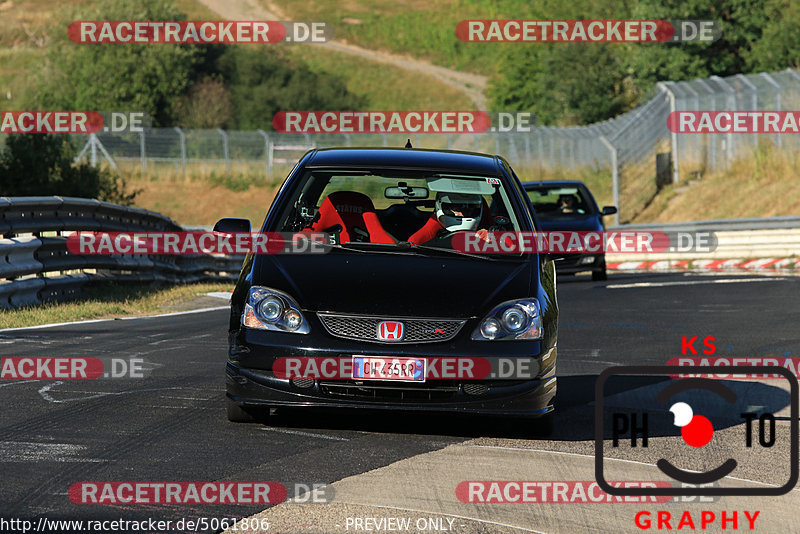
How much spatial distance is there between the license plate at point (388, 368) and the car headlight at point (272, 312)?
36 cm

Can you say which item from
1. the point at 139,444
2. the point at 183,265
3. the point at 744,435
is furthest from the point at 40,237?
the point at 744,435

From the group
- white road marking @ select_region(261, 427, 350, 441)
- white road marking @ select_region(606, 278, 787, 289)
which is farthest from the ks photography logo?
white road marking @ select_region(606, 278, 787, 289)

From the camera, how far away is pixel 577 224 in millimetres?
22125

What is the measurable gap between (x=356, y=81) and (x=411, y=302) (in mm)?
96511

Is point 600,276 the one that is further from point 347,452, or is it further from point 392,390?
point 347,452

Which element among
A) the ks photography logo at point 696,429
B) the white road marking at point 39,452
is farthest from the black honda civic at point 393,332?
the white road marking at point 39,452

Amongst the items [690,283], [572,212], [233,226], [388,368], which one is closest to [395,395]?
[388,368]

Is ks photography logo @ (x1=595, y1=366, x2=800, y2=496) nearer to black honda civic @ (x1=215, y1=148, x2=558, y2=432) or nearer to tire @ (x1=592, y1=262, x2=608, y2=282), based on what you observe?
black honda civic @ (x1=215, y1=148, x2=558, y2=432)

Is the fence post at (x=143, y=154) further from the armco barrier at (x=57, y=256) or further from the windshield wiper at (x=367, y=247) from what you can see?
the windshield wiper at (x=367, y=247)

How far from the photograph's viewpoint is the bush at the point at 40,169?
23.2 m

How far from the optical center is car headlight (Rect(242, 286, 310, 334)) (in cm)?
696

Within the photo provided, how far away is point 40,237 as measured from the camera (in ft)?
48.6

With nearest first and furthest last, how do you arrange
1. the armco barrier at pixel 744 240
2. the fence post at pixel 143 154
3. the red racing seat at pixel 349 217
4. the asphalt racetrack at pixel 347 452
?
the asphalt racetrack at pixel 347 452 → the red racing seat at pixel 349 217 → the armco barrier at pixel 744 240 → the fence post at pixel 143 154

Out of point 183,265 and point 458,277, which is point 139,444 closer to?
point 458,277
